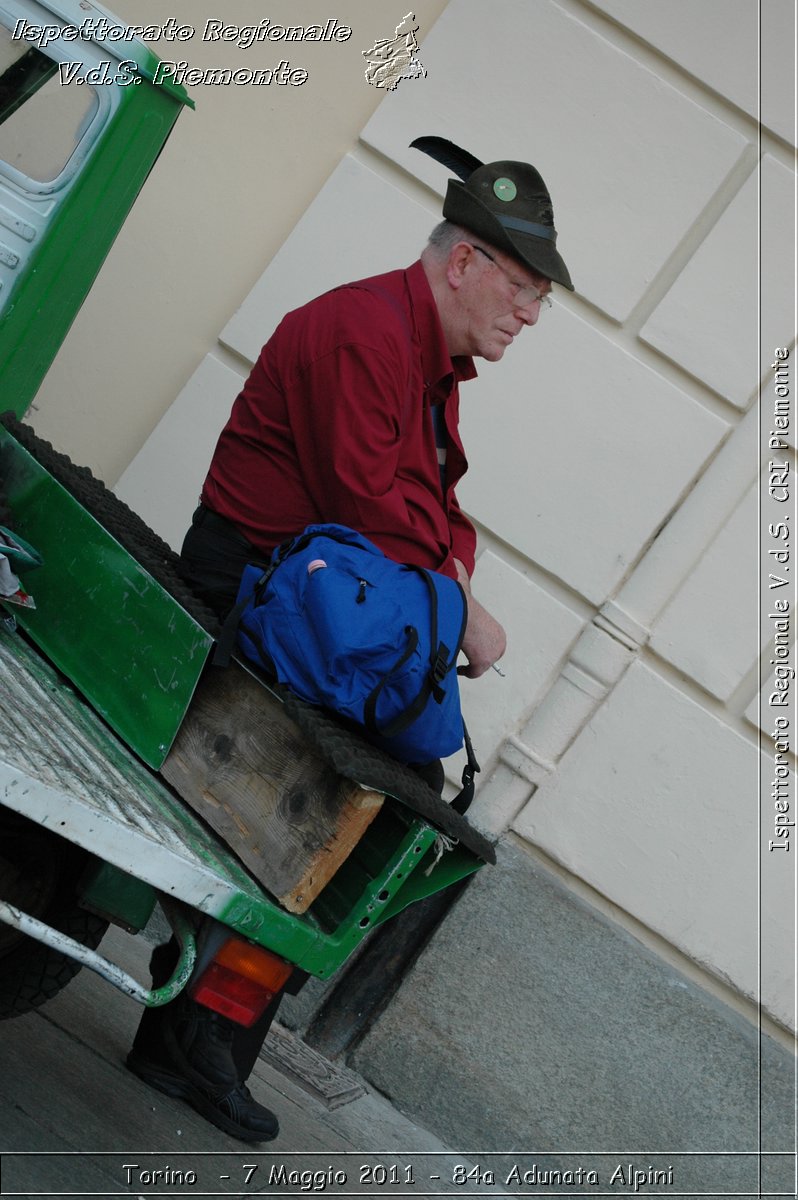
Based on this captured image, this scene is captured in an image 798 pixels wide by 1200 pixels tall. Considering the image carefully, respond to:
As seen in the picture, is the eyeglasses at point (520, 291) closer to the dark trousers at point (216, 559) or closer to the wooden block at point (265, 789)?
the dark trousers at point (216, 559)

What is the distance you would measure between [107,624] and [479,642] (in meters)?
1.00

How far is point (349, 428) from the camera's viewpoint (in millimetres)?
2854

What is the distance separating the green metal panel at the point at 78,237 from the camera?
3137mm

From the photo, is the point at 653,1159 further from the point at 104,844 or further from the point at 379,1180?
the point at 104,844

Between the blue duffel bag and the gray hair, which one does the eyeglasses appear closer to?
the gray hair

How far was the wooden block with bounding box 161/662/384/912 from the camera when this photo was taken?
240 centimetres

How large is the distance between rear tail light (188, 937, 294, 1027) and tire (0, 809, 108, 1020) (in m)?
0.47

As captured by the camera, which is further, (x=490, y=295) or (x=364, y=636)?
(x=490, y=295)

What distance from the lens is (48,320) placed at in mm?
3236

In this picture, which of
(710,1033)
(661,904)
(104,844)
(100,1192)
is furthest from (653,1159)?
(104,844)

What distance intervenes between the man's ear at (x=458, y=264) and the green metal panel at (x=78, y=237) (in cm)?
82

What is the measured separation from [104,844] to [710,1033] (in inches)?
115

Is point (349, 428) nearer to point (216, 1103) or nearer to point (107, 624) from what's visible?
point (107, 624)

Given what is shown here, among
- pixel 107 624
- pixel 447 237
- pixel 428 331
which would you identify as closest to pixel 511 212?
pixel 447 237
